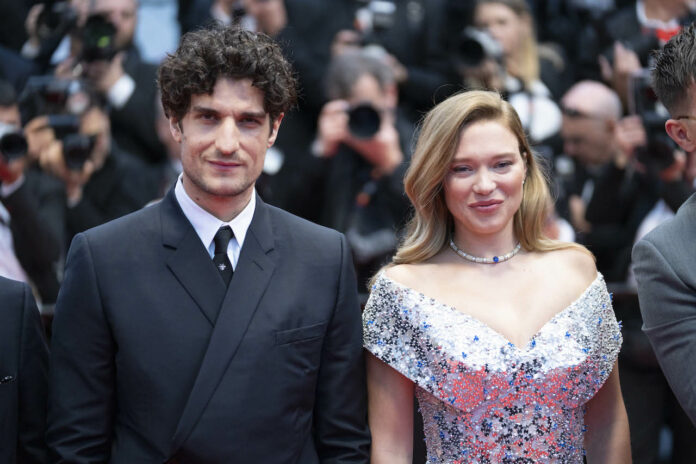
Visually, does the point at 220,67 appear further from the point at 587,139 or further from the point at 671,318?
the point at 587,139

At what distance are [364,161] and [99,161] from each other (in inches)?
45.4

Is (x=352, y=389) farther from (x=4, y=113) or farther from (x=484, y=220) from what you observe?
(x=4, y=113)

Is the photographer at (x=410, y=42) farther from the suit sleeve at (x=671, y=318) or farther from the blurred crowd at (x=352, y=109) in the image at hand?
the suit sleeve at (x=671, y=318)

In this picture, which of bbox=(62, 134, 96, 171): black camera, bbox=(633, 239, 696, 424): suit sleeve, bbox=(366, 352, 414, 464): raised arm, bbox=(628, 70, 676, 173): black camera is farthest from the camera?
→ bbox=(62, 134, 96, 171): black camera

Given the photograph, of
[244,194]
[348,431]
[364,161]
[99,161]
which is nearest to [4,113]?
[99,161]

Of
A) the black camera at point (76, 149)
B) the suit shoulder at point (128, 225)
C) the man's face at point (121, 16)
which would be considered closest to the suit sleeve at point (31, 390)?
the suit shoulder at point (128, 225)

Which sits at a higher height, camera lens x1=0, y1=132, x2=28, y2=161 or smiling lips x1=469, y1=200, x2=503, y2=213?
smiling lips x1=469, y1=200, x2=503, y2=213

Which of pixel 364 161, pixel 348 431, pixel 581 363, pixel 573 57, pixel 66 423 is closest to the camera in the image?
pixel 66 423

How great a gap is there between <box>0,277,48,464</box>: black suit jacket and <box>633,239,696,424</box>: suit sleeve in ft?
4.36

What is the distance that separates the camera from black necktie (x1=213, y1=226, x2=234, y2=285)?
216 centimetres

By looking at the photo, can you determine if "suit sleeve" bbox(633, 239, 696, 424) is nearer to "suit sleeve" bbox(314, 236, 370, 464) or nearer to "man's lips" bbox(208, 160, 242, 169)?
"suit sleeve" bbox(314, 236, 370, 464)

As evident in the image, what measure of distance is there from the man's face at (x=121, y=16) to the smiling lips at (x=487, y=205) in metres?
2.53

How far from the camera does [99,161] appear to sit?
4.21 m

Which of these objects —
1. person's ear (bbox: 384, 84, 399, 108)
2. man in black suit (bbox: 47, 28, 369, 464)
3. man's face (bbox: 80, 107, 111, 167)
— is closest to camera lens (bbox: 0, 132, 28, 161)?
man's face (bbox: 80, 107, 111, 167)
